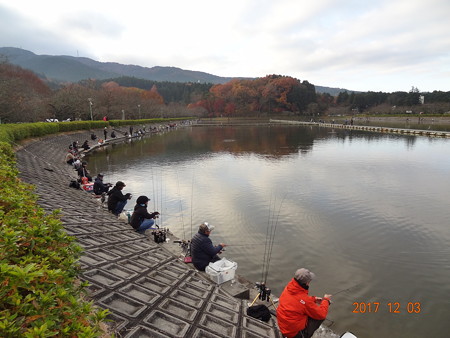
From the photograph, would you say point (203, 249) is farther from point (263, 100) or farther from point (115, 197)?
point (263, 100)

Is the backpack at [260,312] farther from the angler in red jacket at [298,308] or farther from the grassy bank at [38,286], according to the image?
the grassy bank at [38,286]

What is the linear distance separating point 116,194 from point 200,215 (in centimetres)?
380

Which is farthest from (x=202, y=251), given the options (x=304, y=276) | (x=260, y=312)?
(x=304, y=276)

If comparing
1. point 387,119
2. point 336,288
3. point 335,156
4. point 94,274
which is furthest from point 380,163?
point 387,119

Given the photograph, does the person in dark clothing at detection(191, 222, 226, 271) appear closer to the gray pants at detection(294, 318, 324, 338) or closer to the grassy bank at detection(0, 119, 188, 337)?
the gray pants at detection(294, 318, 324, 338)

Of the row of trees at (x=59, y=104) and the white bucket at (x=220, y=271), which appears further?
the row of trees at (x=59, y=104)

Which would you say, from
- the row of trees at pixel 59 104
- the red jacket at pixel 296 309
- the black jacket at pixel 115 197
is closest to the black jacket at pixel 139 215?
the black jacket at pixel 115 197

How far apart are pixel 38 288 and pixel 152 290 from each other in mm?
3086

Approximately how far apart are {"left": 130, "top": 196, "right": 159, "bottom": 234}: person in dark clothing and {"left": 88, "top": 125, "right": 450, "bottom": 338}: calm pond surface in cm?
149

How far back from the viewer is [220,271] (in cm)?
641

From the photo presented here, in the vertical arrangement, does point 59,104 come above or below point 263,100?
below

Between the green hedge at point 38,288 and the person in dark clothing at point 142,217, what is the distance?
5.03 meters

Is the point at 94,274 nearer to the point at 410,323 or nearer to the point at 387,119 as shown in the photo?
the point at 410,323

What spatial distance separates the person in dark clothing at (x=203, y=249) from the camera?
6.62 m
